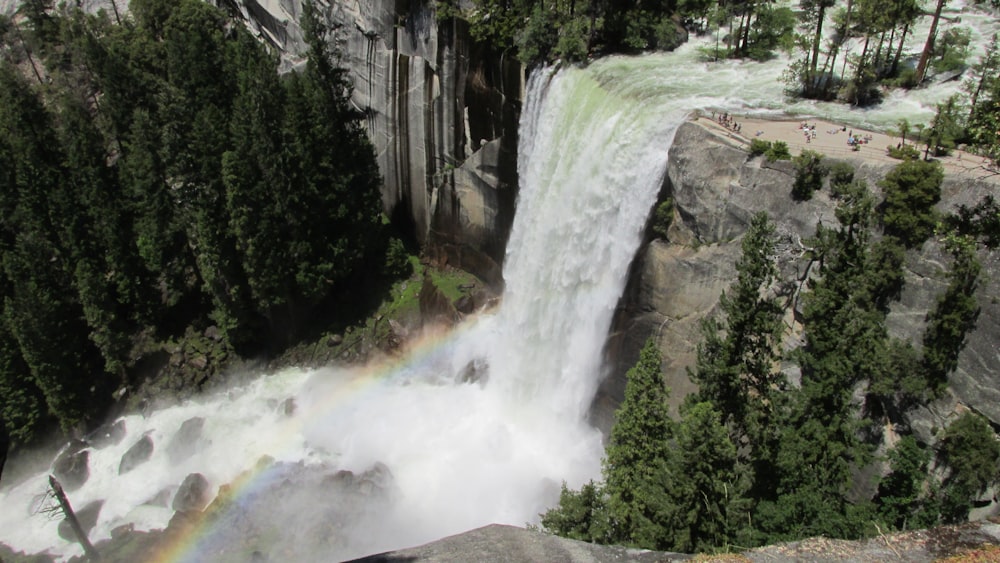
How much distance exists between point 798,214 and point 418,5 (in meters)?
25.6

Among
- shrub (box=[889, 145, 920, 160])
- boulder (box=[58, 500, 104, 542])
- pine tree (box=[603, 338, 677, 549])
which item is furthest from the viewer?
boulder (box=[58, 500, 104, 542])

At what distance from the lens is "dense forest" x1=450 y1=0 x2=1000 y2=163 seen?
29.2m

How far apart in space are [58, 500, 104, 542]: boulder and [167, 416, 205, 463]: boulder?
3.79 meters

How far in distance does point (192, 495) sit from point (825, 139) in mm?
31660

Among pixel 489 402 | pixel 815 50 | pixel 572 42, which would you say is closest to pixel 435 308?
pixel 489 402

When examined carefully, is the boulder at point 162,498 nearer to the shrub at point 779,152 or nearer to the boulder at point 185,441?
the boulder at point 185,441

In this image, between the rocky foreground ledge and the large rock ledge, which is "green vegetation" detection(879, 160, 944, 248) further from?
the rocky foreground ledge

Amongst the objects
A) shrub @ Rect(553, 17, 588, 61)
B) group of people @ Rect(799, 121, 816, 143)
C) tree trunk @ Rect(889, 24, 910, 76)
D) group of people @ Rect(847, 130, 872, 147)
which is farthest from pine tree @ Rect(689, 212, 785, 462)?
shrub @ Rect(553, 17, 588, 61)

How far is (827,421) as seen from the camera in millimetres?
20141

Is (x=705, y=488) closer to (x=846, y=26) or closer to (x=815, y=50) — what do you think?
(x=815, y=50)

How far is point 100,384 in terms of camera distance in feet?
128

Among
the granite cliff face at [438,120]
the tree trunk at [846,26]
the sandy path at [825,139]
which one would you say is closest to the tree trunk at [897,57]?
the tree trunk at [846,26]

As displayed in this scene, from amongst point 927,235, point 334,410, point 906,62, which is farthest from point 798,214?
point 334,410

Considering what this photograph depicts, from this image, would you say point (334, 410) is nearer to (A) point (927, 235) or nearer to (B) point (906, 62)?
(A) point (927, 235)
